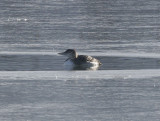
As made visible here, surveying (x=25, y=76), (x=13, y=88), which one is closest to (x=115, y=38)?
(x=25, y=76)

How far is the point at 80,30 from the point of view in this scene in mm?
23438

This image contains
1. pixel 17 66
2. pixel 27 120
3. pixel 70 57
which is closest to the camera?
pixel 27 120

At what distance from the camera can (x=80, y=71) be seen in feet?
50.0

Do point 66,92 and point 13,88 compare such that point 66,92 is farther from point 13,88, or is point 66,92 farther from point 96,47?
point 96,47

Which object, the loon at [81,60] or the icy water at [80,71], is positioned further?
the loon at [81,60]

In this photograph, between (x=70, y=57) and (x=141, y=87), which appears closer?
(x=141, y=87)

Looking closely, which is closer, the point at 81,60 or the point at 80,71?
the point at 80,71

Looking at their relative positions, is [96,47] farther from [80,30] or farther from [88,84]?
[88,84]

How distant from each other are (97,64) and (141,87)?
10.9 feet

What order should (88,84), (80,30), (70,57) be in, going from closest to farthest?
(88,84) < (70,57) < (80,30)

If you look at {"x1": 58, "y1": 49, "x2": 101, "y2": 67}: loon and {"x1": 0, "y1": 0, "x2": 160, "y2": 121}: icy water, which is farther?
{"x1": 58, "y1": 49, "x2": 101, "y2": 67}: loon

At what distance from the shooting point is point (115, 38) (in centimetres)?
2127

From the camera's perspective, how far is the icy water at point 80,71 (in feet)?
34.1

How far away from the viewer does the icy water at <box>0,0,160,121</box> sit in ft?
34.1
